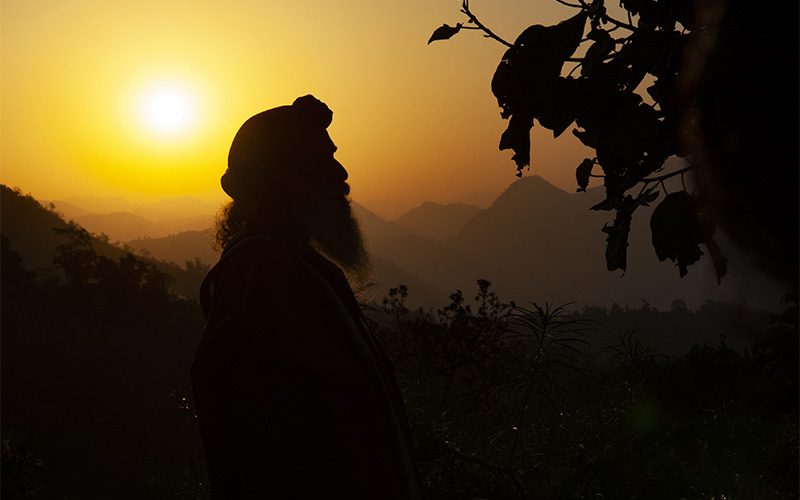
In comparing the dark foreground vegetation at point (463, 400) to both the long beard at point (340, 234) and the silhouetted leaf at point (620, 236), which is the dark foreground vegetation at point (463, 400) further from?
the long beard at point (340, 234)

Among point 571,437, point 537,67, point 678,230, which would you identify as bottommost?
point 571,437

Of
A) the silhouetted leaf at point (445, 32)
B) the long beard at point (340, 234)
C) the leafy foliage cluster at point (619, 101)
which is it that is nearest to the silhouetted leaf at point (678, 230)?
the leafy foliage cluster at point (619, 101)

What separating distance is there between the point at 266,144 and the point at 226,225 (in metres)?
0.60

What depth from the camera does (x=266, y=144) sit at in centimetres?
213

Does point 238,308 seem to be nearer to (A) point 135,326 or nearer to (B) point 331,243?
(B) point 331,243

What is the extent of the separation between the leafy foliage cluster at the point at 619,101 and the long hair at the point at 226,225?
152 centimetres

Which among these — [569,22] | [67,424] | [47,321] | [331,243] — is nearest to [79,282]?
[47,321]

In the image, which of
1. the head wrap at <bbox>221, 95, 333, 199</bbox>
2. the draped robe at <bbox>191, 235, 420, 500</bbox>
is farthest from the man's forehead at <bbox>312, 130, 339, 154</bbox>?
the draped robe at <bbox>191, 235, 420, 500</bbox>

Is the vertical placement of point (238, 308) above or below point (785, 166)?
below

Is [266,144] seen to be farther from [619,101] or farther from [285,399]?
[619,101]

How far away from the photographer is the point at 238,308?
1623 mm

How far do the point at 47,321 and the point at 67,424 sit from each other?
4.79m

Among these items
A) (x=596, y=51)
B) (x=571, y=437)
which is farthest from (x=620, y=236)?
(x=571, y=437)

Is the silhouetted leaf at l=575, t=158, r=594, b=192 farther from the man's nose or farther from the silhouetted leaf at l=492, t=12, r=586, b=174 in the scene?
the man's nose
